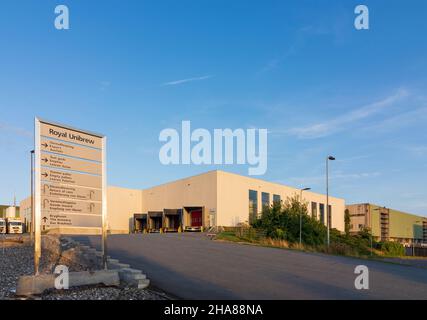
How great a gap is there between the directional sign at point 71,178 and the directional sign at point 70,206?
1.59 feet

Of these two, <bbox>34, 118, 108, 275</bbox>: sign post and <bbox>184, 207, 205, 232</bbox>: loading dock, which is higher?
<bbox>34, 118, 108, 275</bbox>: sign post

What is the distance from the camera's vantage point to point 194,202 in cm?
6097

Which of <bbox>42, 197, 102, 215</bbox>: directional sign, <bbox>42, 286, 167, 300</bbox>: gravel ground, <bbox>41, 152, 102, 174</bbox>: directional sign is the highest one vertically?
<bbox>41, 152, 102, 174</bbox>: directional sign

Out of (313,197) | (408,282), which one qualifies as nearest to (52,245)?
(408,282)

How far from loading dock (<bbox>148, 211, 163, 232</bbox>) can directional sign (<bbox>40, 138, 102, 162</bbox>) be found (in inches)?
1921

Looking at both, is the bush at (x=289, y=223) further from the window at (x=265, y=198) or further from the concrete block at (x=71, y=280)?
the concrete block at (x=71, y=280)

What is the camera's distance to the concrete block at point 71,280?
926cm

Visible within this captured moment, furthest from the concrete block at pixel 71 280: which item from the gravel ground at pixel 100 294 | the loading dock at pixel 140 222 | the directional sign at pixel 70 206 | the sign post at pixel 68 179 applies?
the loading dock at pixel 140 222

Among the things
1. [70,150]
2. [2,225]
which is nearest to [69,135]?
[70,150]

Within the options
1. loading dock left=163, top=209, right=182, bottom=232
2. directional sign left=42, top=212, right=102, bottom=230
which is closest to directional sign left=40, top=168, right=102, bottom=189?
directional sign left=42, top=212, right=102, bottom=230

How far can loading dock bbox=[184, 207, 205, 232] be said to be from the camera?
55141 mm

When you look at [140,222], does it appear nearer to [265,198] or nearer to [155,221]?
[155,221]

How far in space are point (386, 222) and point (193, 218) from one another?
3636 inches

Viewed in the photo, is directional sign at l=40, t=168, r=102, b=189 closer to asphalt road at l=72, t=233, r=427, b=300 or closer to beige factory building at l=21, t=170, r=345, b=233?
asphalt road at l=72, t=233, r=427, b=300
